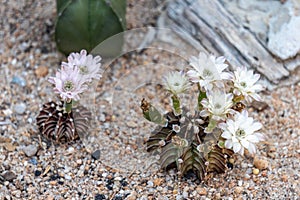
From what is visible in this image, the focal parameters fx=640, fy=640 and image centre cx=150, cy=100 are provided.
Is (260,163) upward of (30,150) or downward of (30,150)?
downward

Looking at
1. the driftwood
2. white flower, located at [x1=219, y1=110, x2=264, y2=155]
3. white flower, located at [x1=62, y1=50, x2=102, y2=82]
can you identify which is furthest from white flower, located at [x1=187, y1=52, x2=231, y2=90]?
the driftwood

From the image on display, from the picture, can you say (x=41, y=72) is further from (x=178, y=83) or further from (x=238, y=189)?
(x=238, y=189)

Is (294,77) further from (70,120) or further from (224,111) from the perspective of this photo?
(70,120)

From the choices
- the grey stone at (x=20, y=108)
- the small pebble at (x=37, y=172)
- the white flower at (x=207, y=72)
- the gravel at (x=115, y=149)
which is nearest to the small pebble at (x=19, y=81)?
the gravel at (x=115, y=149)

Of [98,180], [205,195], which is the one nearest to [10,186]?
[98,180]

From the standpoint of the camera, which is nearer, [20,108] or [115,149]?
[115,149]

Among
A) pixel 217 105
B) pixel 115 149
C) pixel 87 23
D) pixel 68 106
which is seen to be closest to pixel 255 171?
pixel 217 105
